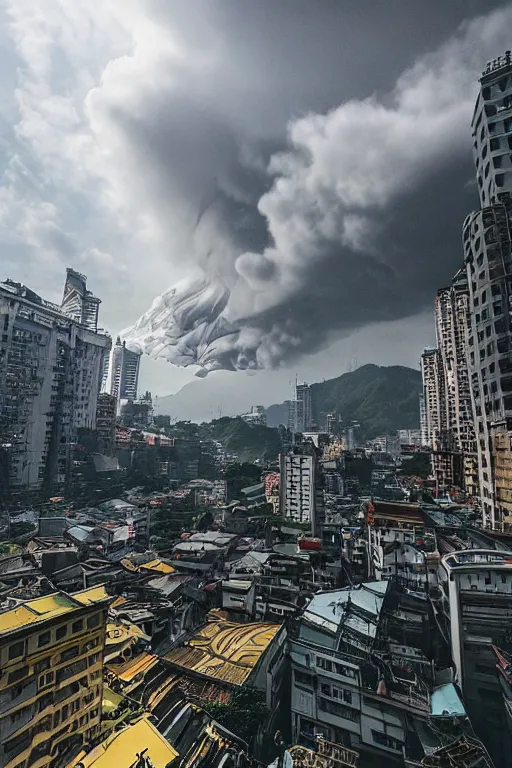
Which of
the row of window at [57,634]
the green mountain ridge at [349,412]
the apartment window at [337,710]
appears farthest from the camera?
the green mountain ridge at [349,412]

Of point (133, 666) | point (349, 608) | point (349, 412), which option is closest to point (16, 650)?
point (133, 666)

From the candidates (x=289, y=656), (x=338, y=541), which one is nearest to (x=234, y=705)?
(x=289, y=656)

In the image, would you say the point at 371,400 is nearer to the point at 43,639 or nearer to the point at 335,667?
the point at 335,667

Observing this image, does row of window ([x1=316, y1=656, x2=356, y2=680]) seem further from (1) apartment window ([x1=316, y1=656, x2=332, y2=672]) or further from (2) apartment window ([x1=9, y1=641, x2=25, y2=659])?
(2) apartment window ([x1=9, y1=641, x2=25, y2=659])

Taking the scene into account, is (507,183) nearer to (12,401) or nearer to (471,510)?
(471,510)

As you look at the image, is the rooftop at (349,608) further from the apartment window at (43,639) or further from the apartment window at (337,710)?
the apartment window at (43,639)

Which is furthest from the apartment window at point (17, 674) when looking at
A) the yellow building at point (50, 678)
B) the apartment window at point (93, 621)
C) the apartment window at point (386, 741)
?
the apartment window at point (386, 741)

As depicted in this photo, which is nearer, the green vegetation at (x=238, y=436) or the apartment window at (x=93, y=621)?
the apartment window at (x=93, y=621)

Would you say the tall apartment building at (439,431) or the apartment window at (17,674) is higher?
the tall apartment building at (439,431)
